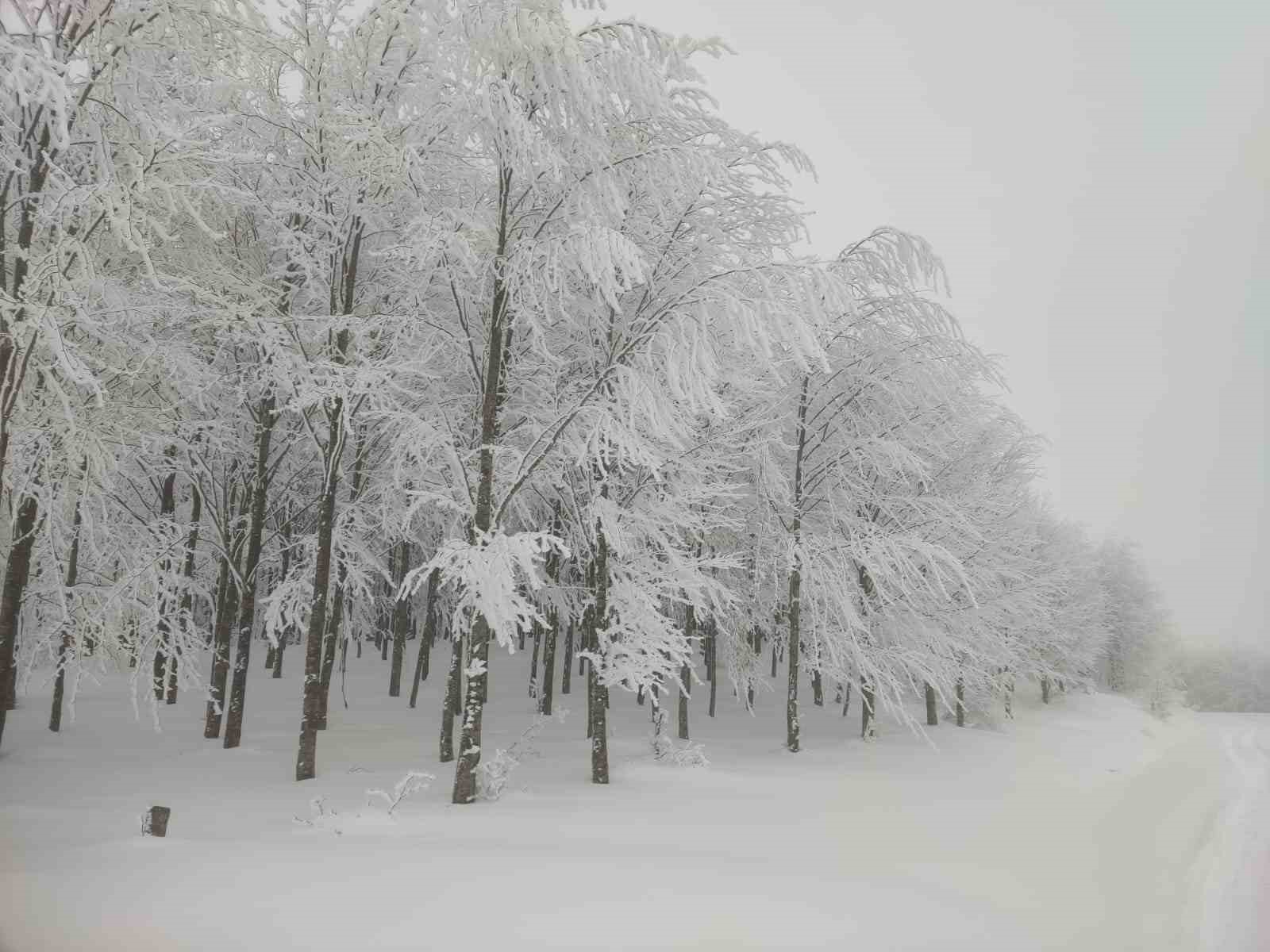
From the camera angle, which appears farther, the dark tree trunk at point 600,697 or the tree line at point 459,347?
the dark tree trunk at point 600,697

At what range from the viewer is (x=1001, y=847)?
728 cm

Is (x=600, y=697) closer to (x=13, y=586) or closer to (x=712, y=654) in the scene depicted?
(x=13, y=586)

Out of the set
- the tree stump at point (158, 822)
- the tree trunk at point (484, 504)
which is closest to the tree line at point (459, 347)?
the tree trunk at point (484, 504)

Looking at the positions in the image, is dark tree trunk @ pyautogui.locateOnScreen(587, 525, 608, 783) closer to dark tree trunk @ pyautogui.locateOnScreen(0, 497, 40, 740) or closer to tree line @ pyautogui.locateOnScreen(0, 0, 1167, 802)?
tree line @ pyautogui.locateOnScreen(0, 0, 1167, 802)

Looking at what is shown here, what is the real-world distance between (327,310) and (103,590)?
4.93 m

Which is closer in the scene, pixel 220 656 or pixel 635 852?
pixel 635 852

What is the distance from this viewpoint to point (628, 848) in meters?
6.13

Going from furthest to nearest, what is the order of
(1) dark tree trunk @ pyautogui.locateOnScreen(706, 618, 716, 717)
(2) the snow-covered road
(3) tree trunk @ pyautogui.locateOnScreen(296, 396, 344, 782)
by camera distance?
(1) dark tree trunk @ pyautogui.locateOnScreen(706, 618, 716, 717)
(3) tree trunk @ pyautogui.locateOnScreen(296, 396, 344, 782)
(2) the snow-covered road

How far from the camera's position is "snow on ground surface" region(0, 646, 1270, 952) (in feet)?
14.1

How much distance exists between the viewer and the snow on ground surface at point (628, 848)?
170 inches

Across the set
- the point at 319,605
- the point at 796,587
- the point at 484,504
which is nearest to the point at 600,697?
the point at 484,504

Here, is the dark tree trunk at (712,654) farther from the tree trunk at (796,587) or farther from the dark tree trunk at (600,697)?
the dark tree trunk at (600,697)

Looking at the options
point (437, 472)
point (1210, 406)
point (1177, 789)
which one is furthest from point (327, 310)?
point (1177, 789)

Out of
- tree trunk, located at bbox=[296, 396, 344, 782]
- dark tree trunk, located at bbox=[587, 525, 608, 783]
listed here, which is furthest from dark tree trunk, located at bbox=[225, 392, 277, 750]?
dark tree trunk, located at bbox=[587, 525, 608, 783]
